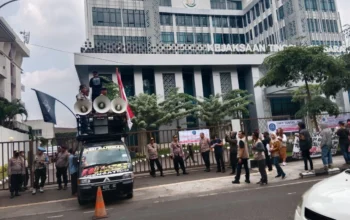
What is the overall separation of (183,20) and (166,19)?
3.00m

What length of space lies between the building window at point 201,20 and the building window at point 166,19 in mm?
4484

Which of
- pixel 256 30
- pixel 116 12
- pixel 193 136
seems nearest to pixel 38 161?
pixel 193 136

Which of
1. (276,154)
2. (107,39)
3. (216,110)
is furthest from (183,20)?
(276,154)

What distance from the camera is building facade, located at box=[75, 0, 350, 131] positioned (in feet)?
108

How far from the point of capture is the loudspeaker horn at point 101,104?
1046 cm

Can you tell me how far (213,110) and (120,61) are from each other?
1070 centimetres

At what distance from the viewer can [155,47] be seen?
110 feet

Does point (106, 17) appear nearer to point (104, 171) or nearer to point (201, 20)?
point (201, 20)

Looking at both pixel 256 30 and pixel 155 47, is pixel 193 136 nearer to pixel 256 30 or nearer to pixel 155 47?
pixel 155 47

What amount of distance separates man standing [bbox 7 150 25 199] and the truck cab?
10.3 ft

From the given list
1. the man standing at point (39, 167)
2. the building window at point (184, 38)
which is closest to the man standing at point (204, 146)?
the man standing at point (39, 167)

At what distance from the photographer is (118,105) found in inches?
427

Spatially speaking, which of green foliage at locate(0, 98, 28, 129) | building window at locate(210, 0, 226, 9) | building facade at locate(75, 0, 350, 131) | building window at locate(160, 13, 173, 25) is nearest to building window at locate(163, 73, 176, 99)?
building facade at locate(75, 0, 350, 131)

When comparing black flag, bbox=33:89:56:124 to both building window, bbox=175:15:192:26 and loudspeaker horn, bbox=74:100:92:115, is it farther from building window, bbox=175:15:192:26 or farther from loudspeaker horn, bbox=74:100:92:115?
building window, bbox=175:15:192:26
